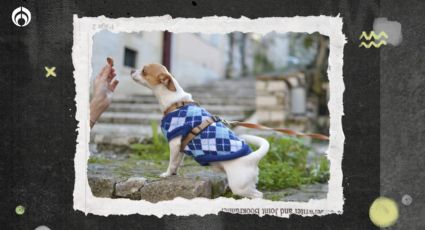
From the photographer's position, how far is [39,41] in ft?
7.32

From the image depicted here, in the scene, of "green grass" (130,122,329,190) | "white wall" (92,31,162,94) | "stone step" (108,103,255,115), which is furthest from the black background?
"stone step" (108,103,255,115)

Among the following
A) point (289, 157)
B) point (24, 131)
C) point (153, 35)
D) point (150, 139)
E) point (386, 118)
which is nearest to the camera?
point (386, 118)

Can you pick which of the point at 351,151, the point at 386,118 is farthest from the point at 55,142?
the point at 386,118

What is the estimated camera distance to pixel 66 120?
88.0 inches

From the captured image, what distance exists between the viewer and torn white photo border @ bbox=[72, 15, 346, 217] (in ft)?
7.00

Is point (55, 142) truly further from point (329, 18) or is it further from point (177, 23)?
point (329, 18)

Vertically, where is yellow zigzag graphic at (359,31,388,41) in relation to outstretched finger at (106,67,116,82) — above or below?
above

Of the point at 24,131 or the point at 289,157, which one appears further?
the point at 289,157

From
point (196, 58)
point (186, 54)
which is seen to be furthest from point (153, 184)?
point (196, 58)

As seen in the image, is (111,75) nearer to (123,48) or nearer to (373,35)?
(373,35)

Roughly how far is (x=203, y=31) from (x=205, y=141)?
60 cm

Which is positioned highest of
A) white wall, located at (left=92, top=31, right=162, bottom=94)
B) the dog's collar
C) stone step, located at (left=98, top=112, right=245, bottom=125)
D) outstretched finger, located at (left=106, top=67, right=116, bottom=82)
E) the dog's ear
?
white wall, located at (left=92, top=31, right=162, bottom=94)

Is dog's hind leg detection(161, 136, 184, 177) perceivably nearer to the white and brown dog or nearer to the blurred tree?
the white and brown dog

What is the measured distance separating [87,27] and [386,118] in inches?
66.0
